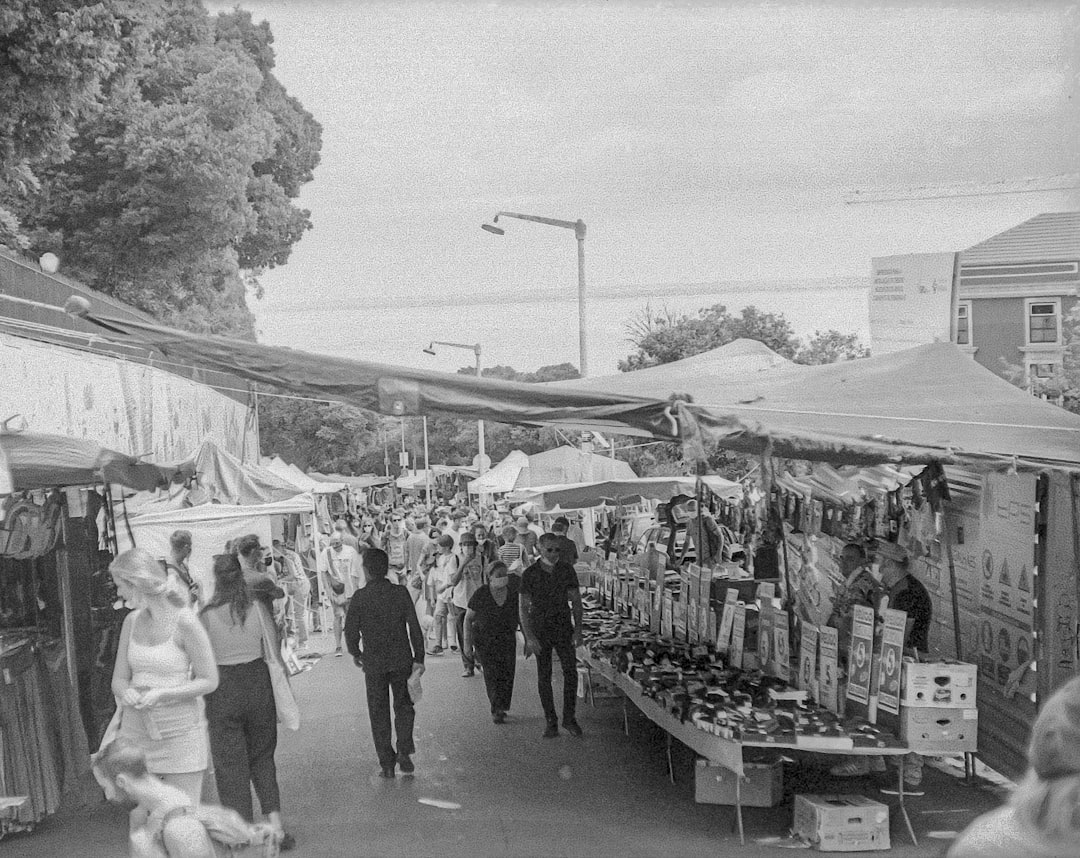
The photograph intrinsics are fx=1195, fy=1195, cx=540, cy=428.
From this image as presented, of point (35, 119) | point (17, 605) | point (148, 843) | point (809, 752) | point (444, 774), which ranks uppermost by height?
point (35, 119)

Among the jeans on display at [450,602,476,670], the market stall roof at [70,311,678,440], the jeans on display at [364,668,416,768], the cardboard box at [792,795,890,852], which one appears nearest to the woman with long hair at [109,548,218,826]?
the market stall roof at [70,311,678,440]

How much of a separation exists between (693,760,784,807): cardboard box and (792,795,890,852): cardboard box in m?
0.46

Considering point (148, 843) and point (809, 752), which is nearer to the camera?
point (148, 843)

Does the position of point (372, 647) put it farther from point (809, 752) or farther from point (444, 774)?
point (809, 752)

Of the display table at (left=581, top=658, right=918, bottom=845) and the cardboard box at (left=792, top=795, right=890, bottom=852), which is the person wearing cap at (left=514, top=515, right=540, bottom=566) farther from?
the cardboard box at (left=792, top=795, right=890, bottom=852)

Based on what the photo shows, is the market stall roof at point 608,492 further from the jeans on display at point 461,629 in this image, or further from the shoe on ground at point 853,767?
the shoe on ground at point 853,767

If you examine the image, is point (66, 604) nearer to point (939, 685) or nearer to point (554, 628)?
point (554, 628)

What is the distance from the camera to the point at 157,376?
1653 centimetres

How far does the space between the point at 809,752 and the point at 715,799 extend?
0.69 meters

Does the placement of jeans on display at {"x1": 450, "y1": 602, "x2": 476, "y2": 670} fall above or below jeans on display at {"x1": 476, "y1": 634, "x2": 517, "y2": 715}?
below

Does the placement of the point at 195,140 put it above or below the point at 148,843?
above

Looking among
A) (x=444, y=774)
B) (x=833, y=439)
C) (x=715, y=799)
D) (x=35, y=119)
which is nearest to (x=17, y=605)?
(x=444, y=774)

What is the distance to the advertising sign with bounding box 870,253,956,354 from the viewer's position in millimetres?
11344

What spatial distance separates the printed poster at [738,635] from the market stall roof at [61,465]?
448 centimetres
